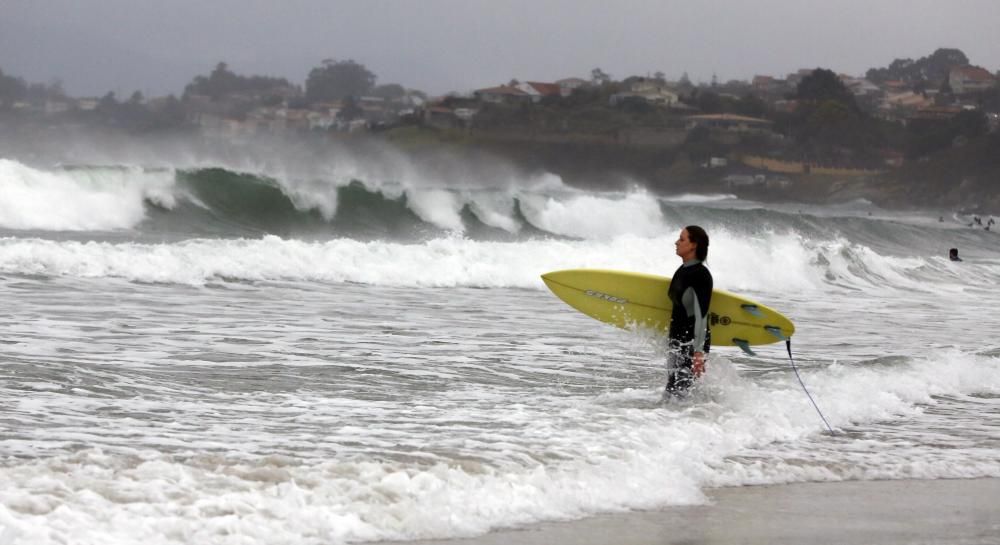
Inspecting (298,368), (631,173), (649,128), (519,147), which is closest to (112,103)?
(519,147)

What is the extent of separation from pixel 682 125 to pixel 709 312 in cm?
10325

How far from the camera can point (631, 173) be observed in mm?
100250

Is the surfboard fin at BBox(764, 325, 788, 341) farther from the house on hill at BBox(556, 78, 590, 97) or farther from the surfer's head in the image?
the house on hill at BBox(556, 78, 590, 97)

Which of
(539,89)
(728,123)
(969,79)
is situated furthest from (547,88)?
(969,79)

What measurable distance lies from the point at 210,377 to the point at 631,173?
9319 cm

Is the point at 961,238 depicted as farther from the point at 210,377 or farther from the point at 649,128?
the point at 649,128

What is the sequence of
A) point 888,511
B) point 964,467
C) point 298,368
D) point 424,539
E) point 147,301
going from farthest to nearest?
point 147,301 < point 298,368 < point 964,467 < point 888,511 < point 424,539

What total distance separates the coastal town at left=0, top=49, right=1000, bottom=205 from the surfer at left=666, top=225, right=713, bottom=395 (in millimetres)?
70503

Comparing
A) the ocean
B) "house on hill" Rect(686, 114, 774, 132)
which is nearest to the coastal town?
"house on hill" Rect(686, 114, 774, 132)

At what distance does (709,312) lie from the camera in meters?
8.30

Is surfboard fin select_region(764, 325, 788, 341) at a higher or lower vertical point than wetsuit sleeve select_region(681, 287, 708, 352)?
lower

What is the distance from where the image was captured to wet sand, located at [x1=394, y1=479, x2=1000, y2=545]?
16.8 ft

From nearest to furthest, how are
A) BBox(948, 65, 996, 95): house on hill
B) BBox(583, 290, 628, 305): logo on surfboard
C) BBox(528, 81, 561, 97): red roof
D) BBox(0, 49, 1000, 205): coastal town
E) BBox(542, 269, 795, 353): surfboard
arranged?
1. BBox(542, 269, 795, 353): surfboard
2. BBox(583, 290, 628, 305): logo on surfboard
3. BBox(0, 49, 1000, 205): coastal town
4. BBox(528, 81, 561, 97): red roof
5. BBox(948, 65, 996, 95): house on hill

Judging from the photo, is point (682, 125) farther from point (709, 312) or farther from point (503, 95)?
point (709, 312)
